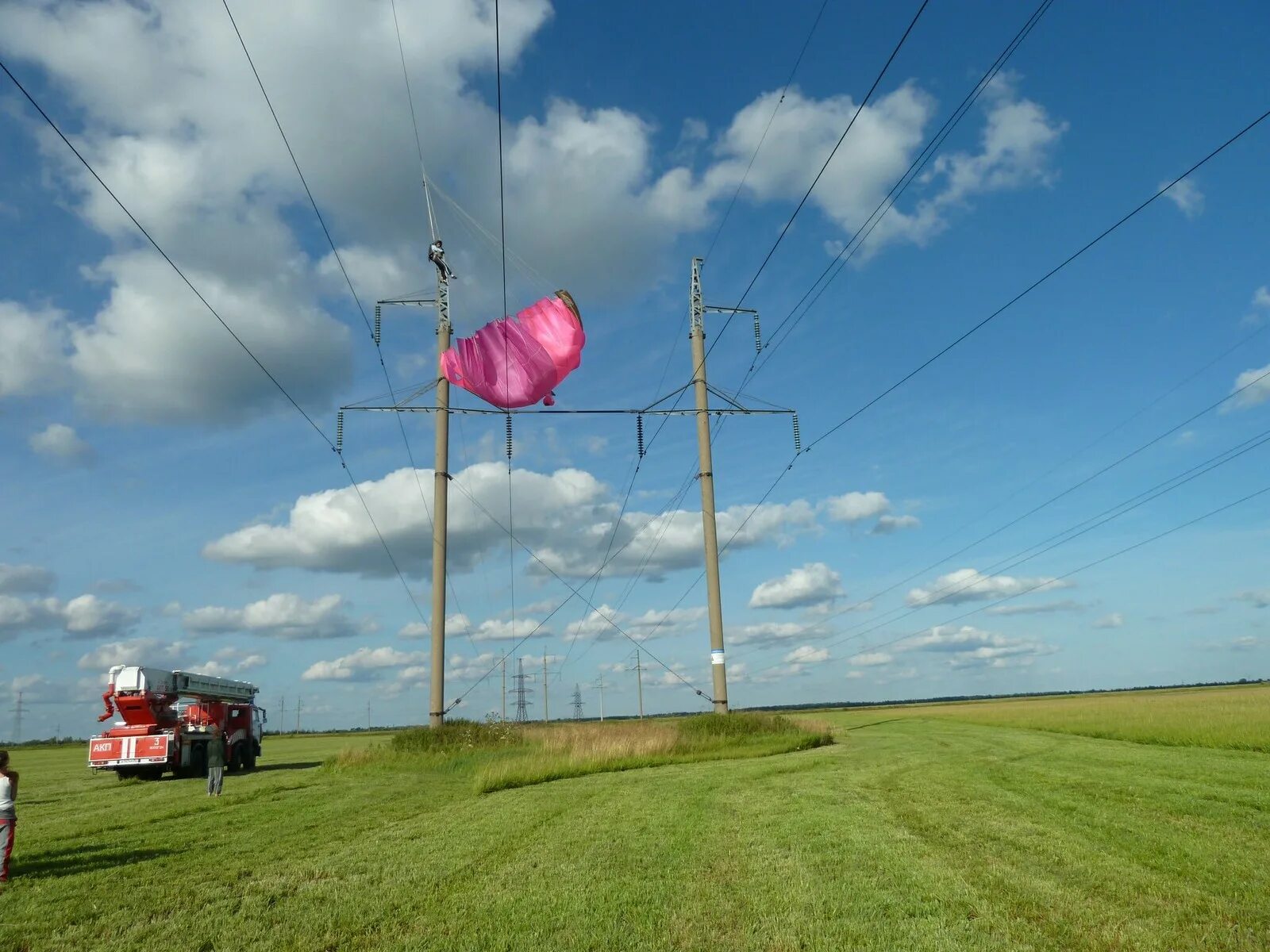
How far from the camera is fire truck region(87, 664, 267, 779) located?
29.0 m

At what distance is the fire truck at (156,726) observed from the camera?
95.1ft

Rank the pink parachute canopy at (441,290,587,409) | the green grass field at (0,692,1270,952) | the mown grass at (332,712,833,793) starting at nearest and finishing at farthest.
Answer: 1. the green grass field at (0,692,1270,952)
2. the pink parachute canopy at (441,290,587,409)
3. the mown grass at (332,712,833,793)

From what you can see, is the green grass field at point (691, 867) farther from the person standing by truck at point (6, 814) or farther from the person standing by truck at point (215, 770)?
the person standing by truck at point (215, 770)

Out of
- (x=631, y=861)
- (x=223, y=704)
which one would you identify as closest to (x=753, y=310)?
(x=223, y=704)

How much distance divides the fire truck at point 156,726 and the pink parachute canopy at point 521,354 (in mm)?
14518

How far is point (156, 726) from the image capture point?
97.3 feet

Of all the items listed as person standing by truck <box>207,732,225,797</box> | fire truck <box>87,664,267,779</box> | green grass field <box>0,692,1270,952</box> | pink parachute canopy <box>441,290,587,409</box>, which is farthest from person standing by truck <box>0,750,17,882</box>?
fire truck <box>87,664,267,779</box>

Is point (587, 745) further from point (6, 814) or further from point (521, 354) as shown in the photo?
point (6, 814)

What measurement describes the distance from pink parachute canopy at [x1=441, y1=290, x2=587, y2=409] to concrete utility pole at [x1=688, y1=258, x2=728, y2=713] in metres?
12.9

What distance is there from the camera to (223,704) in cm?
Answer: 3478

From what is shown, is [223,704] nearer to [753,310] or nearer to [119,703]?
[119,703]

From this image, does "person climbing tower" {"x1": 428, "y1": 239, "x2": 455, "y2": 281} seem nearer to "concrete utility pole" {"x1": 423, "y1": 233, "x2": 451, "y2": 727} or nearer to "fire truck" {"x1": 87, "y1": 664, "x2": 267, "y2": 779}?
"concrete utility pole" {"x1": 423, "y1": 233, "x2": 451, "y2": 727}

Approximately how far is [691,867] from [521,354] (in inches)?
557

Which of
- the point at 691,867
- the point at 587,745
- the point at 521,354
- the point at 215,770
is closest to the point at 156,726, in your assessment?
the point at 215,770
